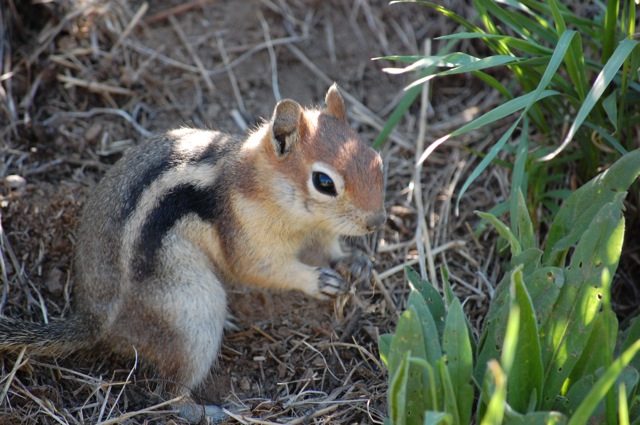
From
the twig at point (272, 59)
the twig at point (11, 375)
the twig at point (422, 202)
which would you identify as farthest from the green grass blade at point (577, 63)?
the twig at point (11, 375)

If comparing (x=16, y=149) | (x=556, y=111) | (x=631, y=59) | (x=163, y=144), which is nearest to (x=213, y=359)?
(x=163, y=144)

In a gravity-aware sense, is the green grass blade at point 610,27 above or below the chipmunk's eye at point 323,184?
above

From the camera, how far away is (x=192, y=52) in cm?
593

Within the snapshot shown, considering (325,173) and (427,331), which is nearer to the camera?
(427,331)

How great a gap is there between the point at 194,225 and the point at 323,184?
85cm

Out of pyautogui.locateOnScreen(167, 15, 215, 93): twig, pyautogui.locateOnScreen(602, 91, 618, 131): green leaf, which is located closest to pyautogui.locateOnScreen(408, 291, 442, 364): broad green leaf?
pyautogui.locateOnScreen(602, 91, 618, 131): green leaf

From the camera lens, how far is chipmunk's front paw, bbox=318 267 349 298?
4527 millimetres

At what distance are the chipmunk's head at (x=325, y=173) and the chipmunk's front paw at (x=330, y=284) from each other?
0.44 meters

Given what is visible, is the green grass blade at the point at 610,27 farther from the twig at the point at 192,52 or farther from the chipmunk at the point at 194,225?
the twig at the point at 192,52

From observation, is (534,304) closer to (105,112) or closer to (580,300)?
(580,300)

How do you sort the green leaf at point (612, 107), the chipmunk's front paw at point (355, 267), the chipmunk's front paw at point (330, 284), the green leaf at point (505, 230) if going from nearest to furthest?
the green leaf at point (505, 230)
the green leaf at point (612, 107)
the chipmunk's front paw at point (330, 284)
the chipmunk's front paw at point (355, 267)

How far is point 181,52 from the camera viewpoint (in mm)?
5957

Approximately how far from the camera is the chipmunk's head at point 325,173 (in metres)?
3.99

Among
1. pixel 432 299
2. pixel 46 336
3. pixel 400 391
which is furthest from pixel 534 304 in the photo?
pixel 46 336
